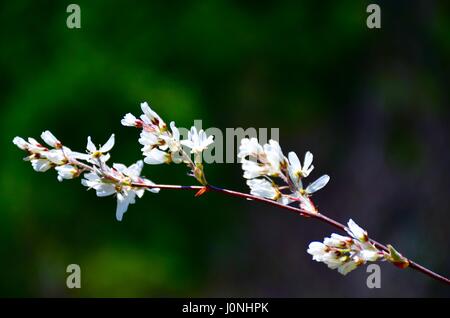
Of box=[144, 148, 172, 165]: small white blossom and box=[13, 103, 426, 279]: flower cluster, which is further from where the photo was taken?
box=[144, 148, 172, 165]: small white blossom

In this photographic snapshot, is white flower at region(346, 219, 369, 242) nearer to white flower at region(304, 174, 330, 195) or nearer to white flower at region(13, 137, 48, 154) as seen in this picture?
white flower at region(304, 174, 330, 195)

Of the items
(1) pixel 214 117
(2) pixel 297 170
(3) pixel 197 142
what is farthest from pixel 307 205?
(1) pixel 214 117

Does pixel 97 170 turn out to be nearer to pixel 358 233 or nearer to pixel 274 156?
pixel 274 156

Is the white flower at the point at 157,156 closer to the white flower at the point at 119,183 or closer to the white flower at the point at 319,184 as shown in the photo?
the white flower at the point at 119,183

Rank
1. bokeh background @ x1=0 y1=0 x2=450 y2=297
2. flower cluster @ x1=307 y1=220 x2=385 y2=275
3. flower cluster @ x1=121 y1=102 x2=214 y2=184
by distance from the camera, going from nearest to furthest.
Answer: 1. flower cluster @ x1=307 y1=220 x2=385 y2=275
2. flower cluster @ x1=121 y1=102 x2=214 y2=184
3. bokeh background @ x1=0 y1=0 x2=450 y2=297

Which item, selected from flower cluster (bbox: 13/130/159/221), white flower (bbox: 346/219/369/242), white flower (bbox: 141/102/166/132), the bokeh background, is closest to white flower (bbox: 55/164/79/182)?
flower cluster (bbox: 13/130/159/221)

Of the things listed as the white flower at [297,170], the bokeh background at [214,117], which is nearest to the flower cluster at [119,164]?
the white flower at [297,170]

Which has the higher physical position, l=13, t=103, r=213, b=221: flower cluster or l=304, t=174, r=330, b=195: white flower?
l=13, t=103, r=213, b=221: flower cluster
